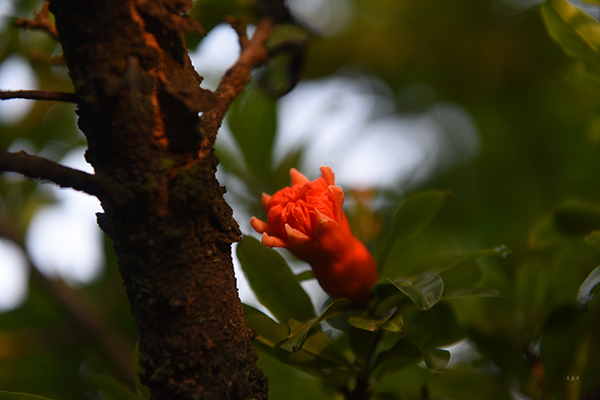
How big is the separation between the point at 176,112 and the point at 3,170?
0.15 meters

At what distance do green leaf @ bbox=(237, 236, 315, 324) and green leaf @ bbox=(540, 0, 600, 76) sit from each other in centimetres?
50

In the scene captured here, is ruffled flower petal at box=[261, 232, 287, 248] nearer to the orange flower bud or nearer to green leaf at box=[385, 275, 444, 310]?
the orange flower bud

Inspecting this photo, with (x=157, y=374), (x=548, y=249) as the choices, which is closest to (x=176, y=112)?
(x=157, y=374)

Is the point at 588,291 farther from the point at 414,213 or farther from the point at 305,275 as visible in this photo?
the point at 305,275

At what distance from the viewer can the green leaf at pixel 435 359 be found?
485 millimetres

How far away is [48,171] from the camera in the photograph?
0.36m

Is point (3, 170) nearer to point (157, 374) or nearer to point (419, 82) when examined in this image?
point (157, 374)

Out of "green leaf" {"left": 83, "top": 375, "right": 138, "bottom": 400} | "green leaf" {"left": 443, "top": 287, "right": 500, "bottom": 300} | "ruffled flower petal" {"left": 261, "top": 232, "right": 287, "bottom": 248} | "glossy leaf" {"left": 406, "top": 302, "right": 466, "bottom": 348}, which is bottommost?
"glossy leaf" {"left": 406, "top": 302, "right": 466, "bottom": 348}

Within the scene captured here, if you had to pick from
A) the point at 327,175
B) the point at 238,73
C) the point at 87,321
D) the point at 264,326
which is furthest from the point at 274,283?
the point at 87,321

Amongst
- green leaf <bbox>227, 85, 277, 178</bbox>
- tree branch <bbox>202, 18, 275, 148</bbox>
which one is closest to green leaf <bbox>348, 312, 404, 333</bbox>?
tree branch <bbox>202, 18, 275, 148</bbox>

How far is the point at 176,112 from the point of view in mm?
413

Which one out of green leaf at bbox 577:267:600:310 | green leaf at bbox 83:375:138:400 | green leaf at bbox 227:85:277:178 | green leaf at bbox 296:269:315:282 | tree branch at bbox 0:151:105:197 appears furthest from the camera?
green leaf at bbox 227:85:277:178

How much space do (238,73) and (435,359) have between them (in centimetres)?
43

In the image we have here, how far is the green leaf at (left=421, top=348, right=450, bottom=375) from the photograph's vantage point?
48 centimetres
